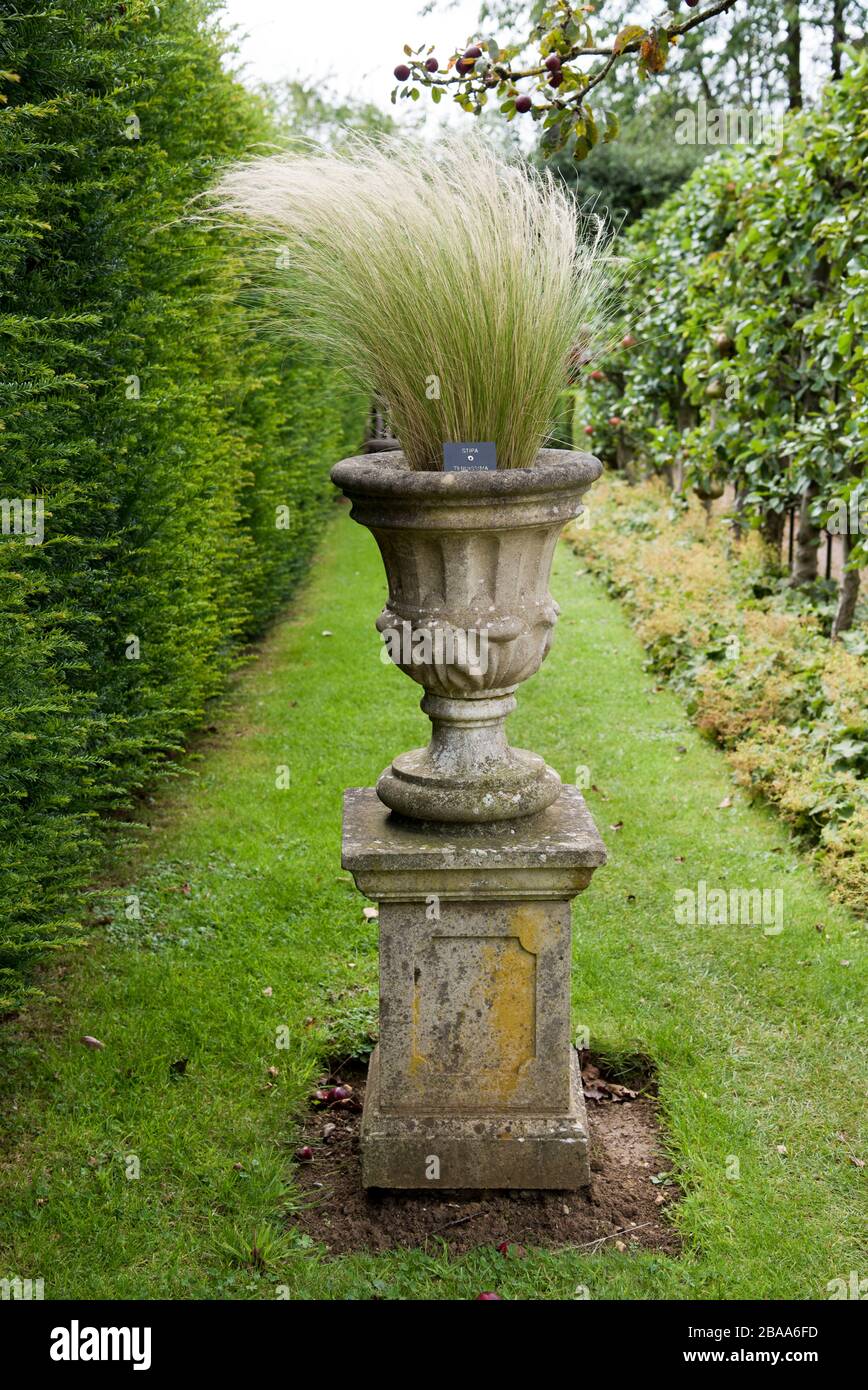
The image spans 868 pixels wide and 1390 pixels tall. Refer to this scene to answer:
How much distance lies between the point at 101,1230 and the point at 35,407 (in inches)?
87.2

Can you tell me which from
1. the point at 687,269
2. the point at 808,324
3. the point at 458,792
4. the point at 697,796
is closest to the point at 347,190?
the point at 458,792

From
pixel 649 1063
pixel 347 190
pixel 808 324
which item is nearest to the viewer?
pixel 347 190

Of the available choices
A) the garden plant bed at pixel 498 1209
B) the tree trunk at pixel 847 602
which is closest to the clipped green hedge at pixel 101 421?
the garden plant bed at pixel 498 1209

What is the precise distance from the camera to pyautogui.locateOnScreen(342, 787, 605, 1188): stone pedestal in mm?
3186

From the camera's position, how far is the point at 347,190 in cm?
305

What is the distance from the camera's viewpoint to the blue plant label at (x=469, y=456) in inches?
119

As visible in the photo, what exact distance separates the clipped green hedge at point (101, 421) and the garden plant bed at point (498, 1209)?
1028 mm

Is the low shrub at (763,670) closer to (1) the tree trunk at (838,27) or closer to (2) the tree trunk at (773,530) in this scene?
(2) the tree trunk at (773,530)

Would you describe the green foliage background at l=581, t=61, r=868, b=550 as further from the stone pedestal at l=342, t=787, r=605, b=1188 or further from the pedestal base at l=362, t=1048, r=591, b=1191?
the pedestal base at l=362, t=1048, r=591, b=1191

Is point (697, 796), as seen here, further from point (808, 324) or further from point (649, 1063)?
point (808, 324)

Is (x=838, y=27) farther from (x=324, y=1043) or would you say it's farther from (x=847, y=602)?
(x=324, y=1043)

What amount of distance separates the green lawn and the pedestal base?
0.26 meters

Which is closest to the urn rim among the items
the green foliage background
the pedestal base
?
the pedestal base
